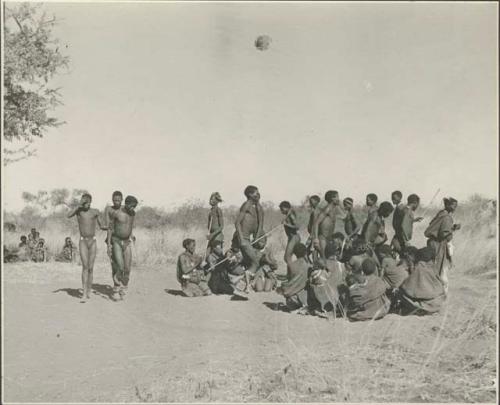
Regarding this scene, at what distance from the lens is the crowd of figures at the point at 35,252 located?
14.5m

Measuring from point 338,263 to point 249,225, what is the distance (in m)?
1.94

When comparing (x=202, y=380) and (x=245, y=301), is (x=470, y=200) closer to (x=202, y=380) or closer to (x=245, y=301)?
(x=245, y=301)

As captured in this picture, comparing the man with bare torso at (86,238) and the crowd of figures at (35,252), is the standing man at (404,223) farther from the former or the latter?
the crowd of figures at (35,252)

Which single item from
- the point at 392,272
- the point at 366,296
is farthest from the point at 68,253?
the point at 366,296

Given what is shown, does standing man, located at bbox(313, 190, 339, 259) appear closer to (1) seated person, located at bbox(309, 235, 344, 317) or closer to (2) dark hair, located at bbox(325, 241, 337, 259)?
(2) dark hair, located at bbox(325, 241, 337, 259)

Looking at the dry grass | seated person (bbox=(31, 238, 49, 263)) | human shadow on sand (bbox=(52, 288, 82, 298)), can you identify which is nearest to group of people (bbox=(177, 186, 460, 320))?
the dry grass

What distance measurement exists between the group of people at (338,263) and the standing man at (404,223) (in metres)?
0.02

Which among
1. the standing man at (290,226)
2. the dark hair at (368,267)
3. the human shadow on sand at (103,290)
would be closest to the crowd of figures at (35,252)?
the human shadow on sand at (103,290)

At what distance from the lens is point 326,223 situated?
1029cm

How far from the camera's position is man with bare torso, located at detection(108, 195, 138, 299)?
970 centimetres

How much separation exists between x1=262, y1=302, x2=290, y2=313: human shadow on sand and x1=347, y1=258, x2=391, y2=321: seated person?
111 centimetres

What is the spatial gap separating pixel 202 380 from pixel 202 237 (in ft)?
38.8

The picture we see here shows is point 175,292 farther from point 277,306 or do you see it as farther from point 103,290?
point 277,306

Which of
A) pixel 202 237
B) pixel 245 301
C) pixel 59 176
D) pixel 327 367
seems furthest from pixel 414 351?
pixel 202 237
